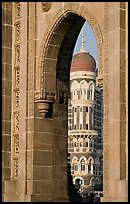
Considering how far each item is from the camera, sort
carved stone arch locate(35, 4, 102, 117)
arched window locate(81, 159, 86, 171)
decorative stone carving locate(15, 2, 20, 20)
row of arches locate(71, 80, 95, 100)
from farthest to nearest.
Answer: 1. row of arches locate(71, 80, 95, 100)
2. arched window locate(81, 159, 86, 171)
3. decorative stone carving locate(15, 2, 20, 20)
4. carved stone arch locate(35, 4, 102, 117)

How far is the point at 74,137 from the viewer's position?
12569 cm

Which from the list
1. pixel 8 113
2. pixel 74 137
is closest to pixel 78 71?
pixel 74 137

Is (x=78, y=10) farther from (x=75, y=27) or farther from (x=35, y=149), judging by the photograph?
(x=35, y=149)

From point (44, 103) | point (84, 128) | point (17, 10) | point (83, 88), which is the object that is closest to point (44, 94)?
point (44, 103)

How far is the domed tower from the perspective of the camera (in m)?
123

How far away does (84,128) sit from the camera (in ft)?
413

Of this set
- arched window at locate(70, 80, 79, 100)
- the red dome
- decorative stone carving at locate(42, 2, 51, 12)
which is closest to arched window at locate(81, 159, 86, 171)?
arched window at locate(70, 80, 79, 100)

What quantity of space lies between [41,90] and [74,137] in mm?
106631

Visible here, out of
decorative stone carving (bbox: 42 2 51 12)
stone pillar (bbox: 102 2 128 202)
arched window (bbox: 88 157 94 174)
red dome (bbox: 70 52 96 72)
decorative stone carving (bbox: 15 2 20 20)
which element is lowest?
arched window (bbox: 88 157 94 174)

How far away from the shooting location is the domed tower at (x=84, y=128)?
4830 inches

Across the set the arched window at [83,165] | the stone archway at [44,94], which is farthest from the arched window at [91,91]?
the stone archway at [44,94]

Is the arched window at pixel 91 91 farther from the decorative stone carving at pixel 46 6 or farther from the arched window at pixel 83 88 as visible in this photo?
the decorative stone carving at pixel 46 6

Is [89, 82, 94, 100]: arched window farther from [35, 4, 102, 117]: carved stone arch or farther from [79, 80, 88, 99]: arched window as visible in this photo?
[35, 4, 102, 117]: carved stone arch

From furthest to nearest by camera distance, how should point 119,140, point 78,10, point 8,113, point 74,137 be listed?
point 74,137, point 8,113, point 78,10, point 119,140
